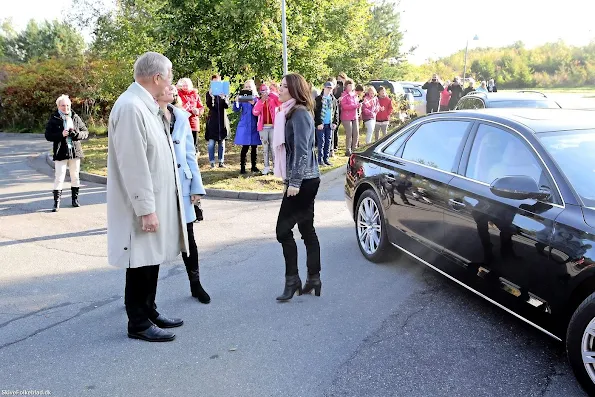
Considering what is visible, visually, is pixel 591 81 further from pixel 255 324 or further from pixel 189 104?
pixel 255 324

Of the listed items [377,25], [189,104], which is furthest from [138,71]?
[377,25]

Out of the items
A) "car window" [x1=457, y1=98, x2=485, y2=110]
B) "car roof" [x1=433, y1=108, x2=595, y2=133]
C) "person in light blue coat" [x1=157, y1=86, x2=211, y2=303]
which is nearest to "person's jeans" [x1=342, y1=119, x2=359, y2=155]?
"car window" [x1=457, y1=98, x2=485, y2=110]

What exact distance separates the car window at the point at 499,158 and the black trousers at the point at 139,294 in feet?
8.34

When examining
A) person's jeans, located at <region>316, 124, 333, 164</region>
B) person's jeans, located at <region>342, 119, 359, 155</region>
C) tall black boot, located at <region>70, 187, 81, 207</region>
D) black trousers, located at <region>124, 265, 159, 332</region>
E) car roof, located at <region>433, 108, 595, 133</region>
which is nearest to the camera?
black trousers, located at <region>124, 265, 159, 332</region>

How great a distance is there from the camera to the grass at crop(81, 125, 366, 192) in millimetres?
9805

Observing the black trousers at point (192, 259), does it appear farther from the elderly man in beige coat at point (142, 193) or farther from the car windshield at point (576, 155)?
the car windshield at point (576, 155)

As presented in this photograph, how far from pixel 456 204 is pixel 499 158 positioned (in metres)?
0.47

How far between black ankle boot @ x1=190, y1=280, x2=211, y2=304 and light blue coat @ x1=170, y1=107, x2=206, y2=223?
23.1 inches

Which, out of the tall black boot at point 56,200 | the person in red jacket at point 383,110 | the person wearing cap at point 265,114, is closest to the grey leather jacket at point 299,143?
the tall black boot at point 56,200

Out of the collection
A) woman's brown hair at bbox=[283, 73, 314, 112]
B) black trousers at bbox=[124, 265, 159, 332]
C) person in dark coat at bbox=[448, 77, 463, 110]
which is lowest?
black trousers at bbox=[124, 265, 159, 332]

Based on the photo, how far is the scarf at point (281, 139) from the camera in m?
4.42

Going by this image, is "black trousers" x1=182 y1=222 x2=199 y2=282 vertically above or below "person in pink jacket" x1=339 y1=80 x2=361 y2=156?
below

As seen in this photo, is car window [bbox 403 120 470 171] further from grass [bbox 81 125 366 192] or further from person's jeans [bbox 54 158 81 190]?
person's jeans [bbox 54 158 81 190]

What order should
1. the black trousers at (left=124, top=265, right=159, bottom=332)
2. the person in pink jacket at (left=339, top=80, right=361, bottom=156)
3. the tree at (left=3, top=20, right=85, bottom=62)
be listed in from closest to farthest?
the black trousers at (left=124, top=265, right=159, bottom=332) → the person in pink jacket at (left=339, top=80, right=361, bottom=156) → the tree at (left=3, top=20, right=85, bottom=62)
